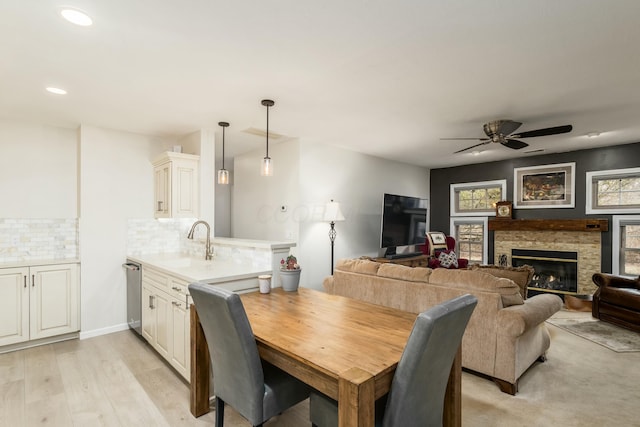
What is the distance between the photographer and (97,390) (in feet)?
8.50

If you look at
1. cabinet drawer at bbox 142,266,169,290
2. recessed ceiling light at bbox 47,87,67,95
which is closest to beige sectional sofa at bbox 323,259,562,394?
cabinet drawer at bbox 142,266,169,290

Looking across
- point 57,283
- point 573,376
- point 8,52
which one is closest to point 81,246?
point 57,283

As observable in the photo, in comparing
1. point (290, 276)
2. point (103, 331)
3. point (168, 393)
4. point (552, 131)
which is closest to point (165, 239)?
point (103, 331)

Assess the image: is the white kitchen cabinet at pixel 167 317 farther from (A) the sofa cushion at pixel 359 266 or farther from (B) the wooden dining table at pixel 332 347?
(A) the sofa cushion at pixel 359 266

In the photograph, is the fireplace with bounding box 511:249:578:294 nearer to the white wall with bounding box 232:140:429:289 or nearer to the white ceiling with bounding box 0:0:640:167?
the white ceiling with bounding box 0:0:640:167

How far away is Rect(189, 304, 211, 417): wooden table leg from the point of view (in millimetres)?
2225

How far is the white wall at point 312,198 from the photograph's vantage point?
181 inches

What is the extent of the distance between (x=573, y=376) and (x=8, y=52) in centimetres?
499

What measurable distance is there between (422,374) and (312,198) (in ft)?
11.4

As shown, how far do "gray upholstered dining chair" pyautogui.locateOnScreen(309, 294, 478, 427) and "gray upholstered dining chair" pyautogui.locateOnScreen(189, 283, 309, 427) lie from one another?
28 cm

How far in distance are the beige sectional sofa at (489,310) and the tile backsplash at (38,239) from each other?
364 centimetres

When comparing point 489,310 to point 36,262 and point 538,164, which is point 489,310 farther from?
point 36,262

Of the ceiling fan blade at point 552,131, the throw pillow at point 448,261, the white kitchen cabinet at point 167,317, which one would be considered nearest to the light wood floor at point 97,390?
the white kitchen cabinet at point 167,317

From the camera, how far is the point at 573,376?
2.85 m
